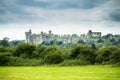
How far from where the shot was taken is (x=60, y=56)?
40.2 meters

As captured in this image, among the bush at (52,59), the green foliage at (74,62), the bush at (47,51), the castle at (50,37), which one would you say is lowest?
the green foliage at (74,62)

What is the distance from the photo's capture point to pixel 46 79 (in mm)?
23344

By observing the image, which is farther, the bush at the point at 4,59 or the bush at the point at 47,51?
the bush at the point at 47,51

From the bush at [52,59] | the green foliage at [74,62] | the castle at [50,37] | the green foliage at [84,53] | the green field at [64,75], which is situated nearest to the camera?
the green field at [64,75]

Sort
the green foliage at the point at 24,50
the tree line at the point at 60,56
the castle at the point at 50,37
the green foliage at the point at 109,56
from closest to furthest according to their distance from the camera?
the green foliage at the point at 109,56 < the tree line at the point at 60,56 < the green foliage at the point at 24,50 < the castle at the point at 50,37

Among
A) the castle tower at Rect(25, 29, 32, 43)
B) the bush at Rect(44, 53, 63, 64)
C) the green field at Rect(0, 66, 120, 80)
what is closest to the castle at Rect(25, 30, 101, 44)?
the castle tower at Rect(25, 29, 32, 43)

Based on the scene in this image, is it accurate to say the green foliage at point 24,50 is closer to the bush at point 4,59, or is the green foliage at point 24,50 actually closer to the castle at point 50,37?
the bush at point 4,59

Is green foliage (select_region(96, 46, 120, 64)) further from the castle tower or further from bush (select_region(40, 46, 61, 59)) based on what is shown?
the castle tower

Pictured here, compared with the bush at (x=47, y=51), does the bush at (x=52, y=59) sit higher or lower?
lower

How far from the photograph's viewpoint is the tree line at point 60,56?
38469 mm

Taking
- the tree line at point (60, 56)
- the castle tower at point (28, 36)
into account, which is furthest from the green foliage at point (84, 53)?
the castle tower at point (28, 36)

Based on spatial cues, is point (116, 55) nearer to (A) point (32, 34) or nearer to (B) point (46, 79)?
(B) point (46, 79)

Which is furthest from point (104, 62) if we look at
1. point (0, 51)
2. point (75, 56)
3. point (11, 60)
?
point (0, 51)

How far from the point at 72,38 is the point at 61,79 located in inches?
3400
